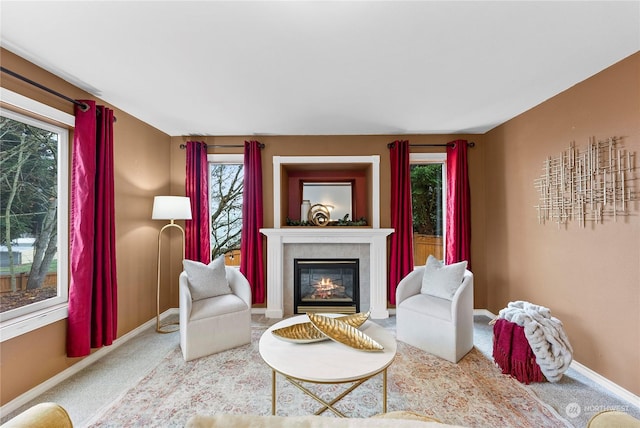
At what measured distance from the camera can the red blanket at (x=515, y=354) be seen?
227 cm

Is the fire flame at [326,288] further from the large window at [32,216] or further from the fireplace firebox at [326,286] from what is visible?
the large window at [32,216]

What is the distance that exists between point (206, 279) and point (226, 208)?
141 cm

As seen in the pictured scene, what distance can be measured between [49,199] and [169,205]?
40.1 inches

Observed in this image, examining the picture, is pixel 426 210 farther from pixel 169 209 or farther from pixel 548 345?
pixel 169 209

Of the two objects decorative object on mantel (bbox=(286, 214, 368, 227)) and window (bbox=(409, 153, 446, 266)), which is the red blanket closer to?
window (bbox=(409, 153, 446, 266))

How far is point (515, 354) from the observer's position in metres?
2.33

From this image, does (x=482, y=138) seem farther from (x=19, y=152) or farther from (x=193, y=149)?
(x=19, y=152)

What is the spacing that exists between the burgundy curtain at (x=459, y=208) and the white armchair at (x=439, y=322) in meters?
Answer: 0.95

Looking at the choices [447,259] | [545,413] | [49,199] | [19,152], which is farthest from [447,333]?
[19,152]

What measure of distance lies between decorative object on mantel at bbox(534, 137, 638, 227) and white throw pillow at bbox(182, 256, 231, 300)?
132 inches

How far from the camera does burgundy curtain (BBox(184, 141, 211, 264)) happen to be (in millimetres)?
3729

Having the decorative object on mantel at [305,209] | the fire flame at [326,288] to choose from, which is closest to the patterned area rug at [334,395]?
the fire flame at [326,288]

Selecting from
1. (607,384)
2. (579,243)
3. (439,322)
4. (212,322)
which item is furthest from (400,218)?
(212,322)

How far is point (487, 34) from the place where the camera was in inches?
70.1
